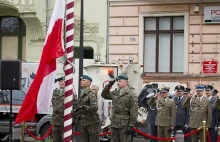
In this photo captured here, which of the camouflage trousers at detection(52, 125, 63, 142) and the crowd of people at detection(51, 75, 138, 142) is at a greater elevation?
the crowd of people at detection(51, 75, 138, 142)

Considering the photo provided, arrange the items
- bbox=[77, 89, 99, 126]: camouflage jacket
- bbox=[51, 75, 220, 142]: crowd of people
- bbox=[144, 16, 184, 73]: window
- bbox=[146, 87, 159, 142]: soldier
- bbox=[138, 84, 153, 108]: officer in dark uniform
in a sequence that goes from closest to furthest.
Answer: bbox=[77, 89, 99, 126]: camouflage jacket → bbox=[51, 75, 220, 142]: crowd of people → bbox=[146, 87, 159, 142]: soldier → bbox=[138, 84, 153, 108]: officer in dark uniform → bbox=[144, 16, 184, 73]: window

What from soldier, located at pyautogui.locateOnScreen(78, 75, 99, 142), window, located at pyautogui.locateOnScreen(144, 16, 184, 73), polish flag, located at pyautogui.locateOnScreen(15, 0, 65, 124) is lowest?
soldier, located at pyautogui.locateOnScreen(78, 75, 99, 142)

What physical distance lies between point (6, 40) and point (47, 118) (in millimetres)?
8421

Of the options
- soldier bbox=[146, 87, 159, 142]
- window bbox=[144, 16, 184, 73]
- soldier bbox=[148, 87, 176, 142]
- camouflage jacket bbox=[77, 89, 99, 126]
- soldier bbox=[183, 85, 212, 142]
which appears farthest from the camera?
window bbox=[144, 16, 184, 73]

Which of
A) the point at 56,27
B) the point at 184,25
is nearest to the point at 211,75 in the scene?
the point at 184,25

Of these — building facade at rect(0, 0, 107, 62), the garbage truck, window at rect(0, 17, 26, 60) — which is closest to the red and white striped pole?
the garbage truck

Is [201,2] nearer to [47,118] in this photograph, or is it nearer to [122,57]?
[122,57]

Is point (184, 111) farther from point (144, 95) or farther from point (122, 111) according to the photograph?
point (122, 111)

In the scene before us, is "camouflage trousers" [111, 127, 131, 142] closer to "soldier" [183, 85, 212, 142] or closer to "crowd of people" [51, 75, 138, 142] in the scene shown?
"crowd of people" [51, 75, 138, 142]

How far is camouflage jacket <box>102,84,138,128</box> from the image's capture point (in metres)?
11.9

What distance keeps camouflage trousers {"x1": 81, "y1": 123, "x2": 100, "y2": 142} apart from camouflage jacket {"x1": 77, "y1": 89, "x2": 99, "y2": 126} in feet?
0.34

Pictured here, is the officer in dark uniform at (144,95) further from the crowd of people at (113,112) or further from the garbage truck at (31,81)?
the crowd of people at (113,112)

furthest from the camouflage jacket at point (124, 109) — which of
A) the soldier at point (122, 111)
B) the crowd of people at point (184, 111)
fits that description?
the crowd of people at point (184, 111)

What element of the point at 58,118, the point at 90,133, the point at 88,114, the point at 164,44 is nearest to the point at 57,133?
the point at 58,118
